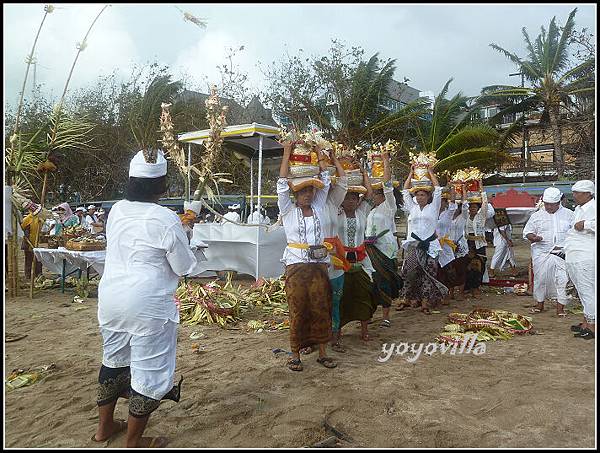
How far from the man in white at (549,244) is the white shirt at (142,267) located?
5837mm

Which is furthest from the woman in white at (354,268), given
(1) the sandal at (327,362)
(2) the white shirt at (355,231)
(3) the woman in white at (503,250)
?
(3) the woman in white at (503,250)

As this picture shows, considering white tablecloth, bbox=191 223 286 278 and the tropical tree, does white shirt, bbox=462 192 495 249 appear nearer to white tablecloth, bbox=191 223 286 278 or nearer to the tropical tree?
white tablecloth, bbox=191 223 286 278

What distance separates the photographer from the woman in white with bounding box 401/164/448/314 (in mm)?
6984

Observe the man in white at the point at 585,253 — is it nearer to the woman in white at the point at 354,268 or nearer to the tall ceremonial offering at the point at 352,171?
the woman in white at the point at 354,268

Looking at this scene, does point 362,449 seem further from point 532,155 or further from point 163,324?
point 532,155

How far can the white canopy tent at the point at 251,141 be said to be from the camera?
9.29 meters

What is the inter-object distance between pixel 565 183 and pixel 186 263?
59.3 ft

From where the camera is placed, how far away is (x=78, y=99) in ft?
81.7

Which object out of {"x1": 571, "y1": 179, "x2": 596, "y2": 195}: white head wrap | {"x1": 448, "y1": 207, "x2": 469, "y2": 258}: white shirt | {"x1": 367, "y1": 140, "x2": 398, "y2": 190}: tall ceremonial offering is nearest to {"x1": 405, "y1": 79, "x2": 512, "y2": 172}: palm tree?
{"x1": 448, "y1": 207, "x2": 469, "y2": 258}: white shirt

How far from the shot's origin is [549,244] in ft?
23.4

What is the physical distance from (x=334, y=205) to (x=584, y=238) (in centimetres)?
314

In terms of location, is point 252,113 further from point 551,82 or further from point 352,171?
point 352,171
